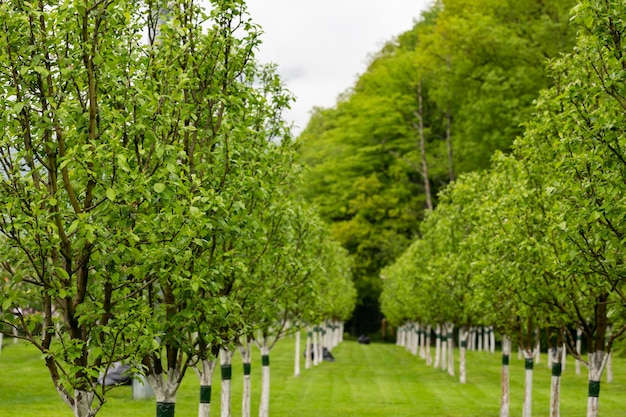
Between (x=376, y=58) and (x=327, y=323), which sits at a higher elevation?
(x=376, y=58)

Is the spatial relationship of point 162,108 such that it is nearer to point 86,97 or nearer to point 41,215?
point 86,97

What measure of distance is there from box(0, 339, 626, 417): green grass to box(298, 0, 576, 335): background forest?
49.1 feet

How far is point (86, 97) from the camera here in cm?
944

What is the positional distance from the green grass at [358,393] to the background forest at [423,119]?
1497 centimetres

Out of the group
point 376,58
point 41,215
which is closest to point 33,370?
point 41,215

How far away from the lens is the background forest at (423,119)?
49.5m

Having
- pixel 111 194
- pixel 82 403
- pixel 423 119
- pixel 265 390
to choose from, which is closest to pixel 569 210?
pixel 111 194

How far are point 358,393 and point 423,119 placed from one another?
4246cm

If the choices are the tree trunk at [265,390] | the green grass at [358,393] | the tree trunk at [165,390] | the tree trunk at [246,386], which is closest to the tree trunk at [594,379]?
the tree trunk at [165,390]

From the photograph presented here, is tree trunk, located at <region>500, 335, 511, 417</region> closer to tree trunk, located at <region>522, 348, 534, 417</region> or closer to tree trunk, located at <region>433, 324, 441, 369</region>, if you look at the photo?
tree trunk, located at <region>522, 348, 534, 417</region>

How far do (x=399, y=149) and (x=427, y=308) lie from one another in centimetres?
3712

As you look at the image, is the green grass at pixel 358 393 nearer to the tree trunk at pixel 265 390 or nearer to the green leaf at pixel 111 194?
the tree trunk at pixel 265 390

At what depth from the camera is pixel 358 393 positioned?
1323 inches

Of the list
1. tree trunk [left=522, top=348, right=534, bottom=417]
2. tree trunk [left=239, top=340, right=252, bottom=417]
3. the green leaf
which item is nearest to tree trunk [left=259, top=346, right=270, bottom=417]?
tree trunk [left=239, top=340, right=252, bottom=417]
